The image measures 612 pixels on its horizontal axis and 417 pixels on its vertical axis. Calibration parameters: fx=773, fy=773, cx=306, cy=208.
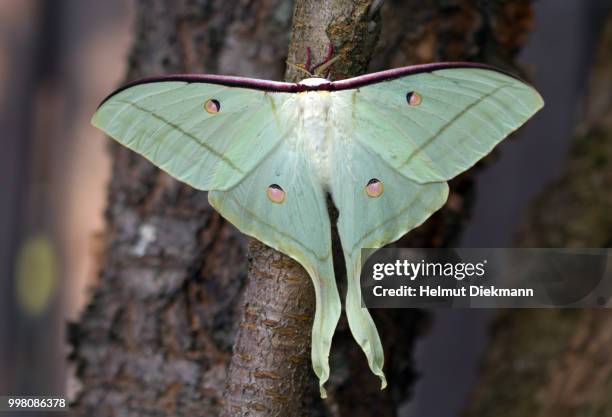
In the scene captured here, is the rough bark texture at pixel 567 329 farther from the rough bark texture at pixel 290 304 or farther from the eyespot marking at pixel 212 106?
the eyespot marking at pixel 212 106

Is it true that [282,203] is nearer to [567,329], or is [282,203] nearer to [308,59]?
[308,59]

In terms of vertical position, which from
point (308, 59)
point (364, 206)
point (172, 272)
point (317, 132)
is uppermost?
point (308, 59)

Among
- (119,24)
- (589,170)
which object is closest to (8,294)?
(119,24)

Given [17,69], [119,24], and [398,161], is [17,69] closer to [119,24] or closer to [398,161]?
[119,24]

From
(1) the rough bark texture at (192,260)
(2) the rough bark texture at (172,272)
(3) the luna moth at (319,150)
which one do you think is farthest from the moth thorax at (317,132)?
(2) the rough bark texture at (172,272)

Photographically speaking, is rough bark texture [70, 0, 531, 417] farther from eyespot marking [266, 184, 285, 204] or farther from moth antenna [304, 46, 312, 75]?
moth antenna [304, 46, 312, 75]

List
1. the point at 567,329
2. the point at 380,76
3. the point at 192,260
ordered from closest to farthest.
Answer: the point at 380,76
the point at 192,260
the point at 567,329

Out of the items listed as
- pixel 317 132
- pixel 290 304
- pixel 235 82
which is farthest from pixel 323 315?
pixel 235 82
